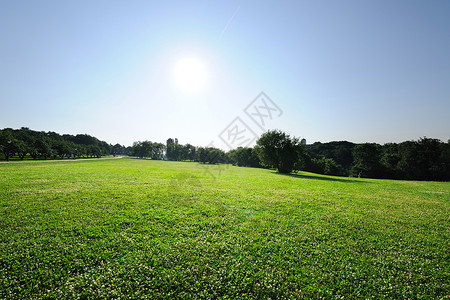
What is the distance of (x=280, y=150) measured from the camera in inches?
1941

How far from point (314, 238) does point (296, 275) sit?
3.36 metres

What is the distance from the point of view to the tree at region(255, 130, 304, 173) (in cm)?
4872

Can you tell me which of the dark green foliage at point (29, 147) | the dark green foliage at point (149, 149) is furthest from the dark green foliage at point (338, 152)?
the dark green foliage at point (29, 147)

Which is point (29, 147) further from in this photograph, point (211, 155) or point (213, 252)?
point (213, 252)

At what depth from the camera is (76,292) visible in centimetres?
479

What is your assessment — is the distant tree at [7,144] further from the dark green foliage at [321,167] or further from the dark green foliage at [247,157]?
the dark green foliage at [321,167]

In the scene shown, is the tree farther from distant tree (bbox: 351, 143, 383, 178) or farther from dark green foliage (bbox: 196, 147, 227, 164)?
dark green foliage (bbox: 196, 147, 227, 164)

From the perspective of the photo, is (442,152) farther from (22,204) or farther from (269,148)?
(22,204)

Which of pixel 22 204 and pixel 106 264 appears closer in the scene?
pixel 106 264

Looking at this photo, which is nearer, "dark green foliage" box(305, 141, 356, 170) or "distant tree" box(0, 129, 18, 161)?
"distant tree" box(0, 129, 18, 161)

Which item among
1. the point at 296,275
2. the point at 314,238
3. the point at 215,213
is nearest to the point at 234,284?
the point at 296,275

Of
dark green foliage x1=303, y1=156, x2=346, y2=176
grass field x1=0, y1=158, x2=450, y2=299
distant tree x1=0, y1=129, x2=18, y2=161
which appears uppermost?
distant tree x1=0, y1=129, x2=18, y2=161

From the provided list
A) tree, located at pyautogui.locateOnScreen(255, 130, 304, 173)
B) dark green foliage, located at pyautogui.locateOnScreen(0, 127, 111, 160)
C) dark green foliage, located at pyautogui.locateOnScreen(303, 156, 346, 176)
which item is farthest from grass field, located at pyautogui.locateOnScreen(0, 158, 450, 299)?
dark green foliage, located at pyautogui.locateOnScreen(0, 127, 111, 160)

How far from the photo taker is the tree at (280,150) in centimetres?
4872
